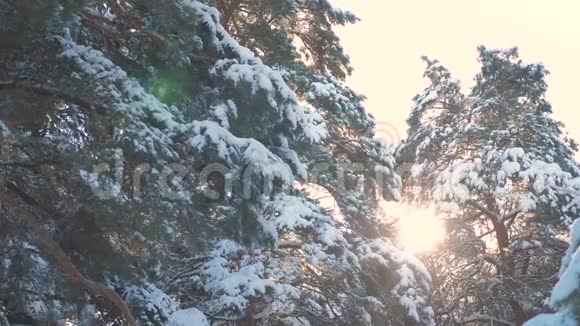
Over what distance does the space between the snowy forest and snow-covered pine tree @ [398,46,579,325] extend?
7cm

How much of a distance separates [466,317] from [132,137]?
34.3ft

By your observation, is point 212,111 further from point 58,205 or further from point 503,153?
point 503,153

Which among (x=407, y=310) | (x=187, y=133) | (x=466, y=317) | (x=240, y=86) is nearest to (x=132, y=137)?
(x=187, y=133)

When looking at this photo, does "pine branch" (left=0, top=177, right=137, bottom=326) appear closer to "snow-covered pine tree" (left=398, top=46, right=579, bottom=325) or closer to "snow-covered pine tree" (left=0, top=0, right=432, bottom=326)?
"snow-covered pine tree" (left=0, top=0, right=432, bottom=326)

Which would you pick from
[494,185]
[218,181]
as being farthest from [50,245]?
[494,185]

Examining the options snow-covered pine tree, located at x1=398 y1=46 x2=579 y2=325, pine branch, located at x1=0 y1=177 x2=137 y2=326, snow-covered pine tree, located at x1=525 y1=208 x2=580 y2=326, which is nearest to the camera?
snow-covered pine tree, located at x1=525 y1=208 x2=580 y2=326

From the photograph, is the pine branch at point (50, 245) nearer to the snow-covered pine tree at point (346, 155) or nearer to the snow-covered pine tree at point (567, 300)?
the snow-covered pine tree at point (567, 300)

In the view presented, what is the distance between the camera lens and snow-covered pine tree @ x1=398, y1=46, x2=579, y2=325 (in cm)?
1233

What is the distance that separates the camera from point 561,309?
3338 millimetres

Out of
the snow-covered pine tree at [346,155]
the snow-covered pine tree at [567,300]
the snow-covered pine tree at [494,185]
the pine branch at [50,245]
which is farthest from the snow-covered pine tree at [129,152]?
the snow-covered pine tree at [494,185]

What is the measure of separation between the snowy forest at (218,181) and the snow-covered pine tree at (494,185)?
7 cm

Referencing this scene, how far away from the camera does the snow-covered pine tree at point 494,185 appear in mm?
12328

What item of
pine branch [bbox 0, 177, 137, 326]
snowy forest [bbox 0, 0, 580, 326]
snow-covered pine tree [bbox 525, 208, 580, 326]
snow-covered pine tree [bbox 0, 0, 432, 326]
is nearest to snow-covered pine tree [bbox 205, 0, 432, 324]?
snowy forest [bbox 0, 0, 580, 326]

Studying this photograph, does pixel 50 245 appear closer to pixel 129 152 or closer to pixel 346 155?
pixel 129 152
